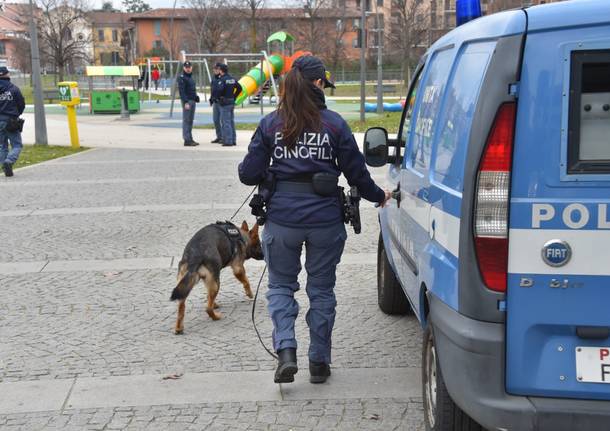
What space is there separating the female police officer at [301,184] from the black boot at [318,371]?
0.24 meters

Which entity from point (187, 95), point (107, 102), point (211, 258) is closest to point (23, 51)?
point (107, 102)

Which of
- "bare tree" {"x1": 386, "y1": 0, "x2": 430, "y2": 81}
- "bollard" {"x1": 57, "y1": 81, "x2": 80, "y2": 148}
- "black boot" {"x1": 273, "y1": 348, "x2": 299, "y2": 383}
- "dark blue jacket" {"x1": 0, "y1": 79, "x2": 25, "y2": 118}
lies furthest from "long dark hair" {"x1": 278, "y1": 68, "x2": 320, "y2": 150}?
"bare tree" {"x1": 386, "y1": 0, "x2": 430, "y2": 81}

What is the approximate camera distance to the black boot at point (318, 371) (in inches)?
169

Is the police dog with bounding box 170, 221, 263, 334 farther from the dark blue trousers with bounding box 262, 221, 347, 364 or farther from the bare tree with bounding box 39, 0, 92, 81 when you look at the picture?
the bare tree with bounding box 39, 0, 92, 81

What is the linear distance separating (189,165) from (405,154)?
10.3 meters

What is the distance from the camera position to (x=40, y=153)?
1681cm

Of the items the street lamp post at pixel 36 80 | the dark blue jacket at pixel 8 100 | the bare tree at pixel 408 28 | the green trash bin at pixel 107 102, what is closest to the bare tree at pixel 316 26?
the bare tree at pixel 408 28

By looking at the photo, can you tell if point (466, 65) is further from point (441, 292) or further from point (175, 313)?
point (175, 313)

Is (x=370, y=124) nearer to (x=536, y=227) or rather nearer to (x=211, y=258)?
(x=211, y=258)

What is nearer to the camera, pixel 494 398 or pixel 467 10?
pixel 494 398

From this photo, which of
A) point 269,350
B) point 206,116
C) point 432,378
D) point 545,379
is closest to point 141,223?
point 269,350

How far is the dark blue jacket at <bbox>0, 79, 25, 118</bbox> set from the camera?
530 inches

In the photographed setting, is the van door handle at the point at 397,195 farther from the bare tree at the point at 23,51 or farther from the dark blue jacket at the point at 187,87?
the bare tree at the point at 23,51

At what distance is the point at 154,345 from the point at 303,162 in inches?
74.7
